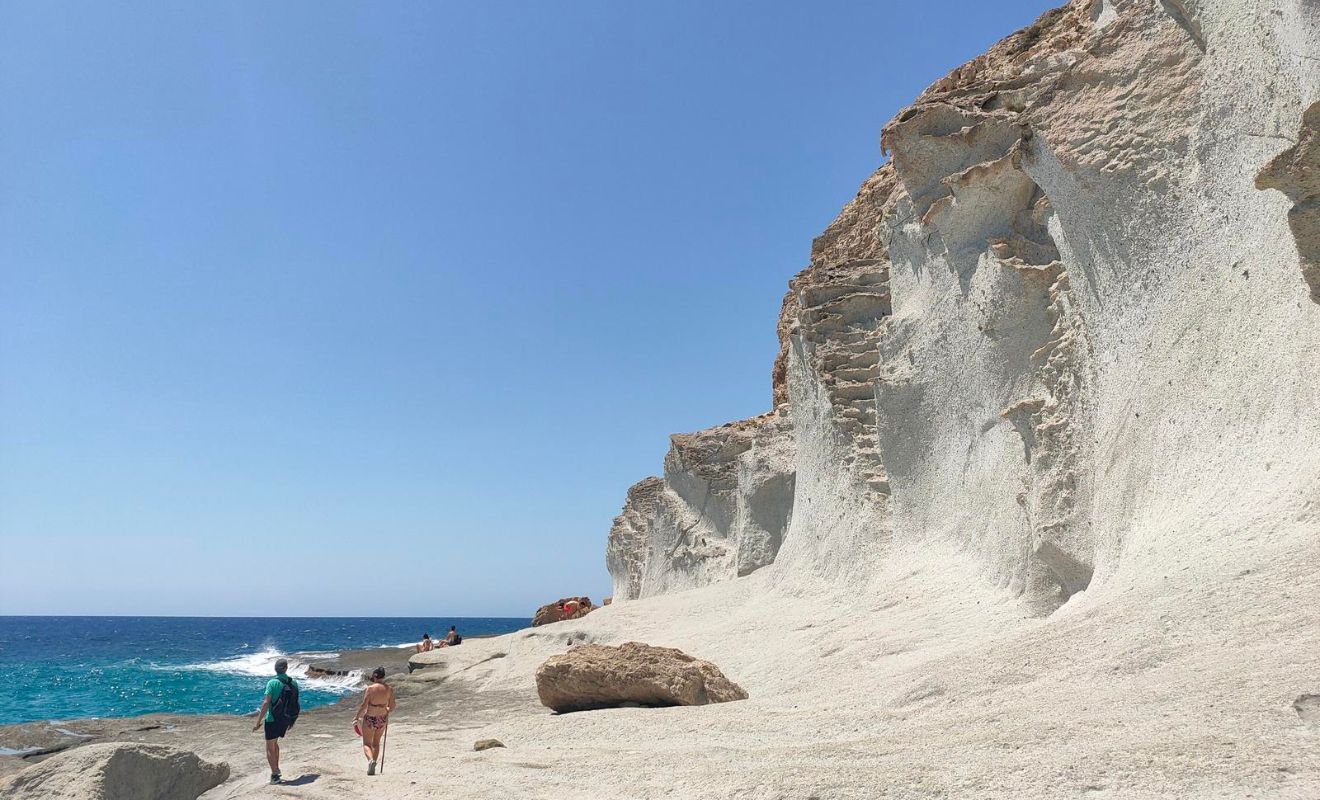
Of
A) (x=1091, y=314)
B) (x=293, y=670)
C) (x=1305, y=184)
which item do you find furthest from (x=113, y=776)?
(x=293, y=670)

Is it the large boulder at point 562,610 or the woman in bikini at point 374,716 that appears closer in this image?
the woman in bikini at point 374,716

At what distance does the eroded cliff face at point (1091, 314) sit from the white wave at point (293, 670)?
16.0 metres

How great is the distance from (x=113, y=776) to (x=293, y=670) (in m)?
27.1

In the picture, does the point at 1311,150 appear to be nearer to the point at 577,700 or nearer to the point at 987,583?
the point at 987,583

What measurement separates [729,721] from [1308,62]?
6583 millimetres

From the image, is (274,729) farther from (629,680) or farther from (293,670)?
(293,670)

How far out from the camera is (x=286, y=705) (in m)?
7.78

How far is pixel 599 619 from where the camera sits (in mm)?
19203

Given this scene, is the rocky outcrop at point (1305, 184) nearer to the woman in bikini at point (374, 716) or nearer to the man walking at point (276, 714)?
the woman in bikini at point (374, 716)

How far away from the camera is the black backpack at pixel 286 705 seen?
7691mm

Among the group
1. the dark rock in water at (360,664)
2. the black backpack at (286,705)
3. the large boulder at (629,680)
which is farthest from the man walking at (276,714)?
the dark rock in water at (360,664)

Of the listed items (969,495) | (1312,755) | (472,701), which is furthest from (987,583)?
Answer: (472,701)

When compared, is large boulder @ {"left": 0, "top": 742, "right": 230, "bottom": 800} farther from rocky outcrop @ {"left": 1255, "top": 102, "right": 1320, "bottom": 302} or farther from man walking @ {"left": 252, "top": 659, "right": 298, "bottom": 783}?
rocky outcrop @ {"left": 1255, "top": 102, "right": 1320, "bottom": 302}

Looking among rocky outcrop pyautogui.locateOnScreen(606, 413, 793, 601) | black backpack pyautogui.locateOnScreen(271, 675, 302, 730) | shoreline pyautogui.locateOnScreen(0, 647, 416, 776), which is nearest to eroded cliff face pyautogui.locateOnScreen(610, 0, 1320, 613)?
rocky outcrop pyautogui.locateOnScreen(606, 413, 793, 601)
